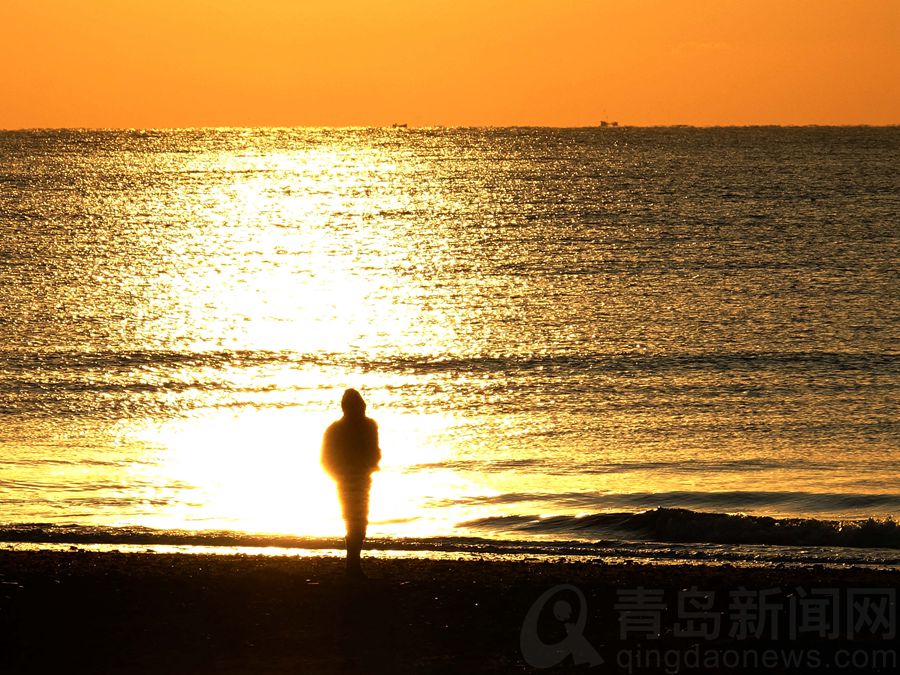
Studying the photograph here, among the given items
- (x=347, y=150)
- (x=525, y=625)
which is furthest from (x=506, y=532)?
(x=347, y=150)

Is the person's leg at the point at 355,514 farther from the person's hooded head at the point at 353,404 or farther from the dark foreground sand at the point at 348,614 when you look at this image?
the person's hooded head at the point at 353,404

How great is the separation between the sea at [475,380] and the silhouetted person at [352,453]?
12.3 feet

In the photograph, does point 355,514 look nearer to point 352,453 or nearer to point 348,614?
point 352,453

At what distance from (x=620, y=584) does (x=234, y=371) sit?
22.5 metres

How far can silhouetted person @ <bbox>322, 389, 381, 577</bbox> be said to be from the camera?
36.3ft

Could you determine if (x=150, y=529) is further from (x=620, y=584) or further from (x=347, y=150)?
(x=347, y=150)

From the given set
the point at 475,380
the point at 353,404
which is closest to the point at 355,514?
the point at 353,404

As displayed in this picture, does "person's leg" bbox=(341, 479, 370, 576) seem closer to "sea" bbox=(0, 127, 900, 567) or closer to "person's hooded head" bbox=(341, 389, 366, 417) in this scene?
"person's hooded head" bbox=(341, 389, 366, 417)

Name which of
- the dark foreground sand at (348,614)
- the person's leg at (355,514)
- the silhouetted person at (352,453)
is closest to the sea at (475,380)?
the dark foreground sand at (348,614)

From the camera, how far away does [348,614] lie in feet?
34.3

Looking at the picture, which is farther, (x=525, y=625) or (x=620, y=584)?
(x=620, y=584)

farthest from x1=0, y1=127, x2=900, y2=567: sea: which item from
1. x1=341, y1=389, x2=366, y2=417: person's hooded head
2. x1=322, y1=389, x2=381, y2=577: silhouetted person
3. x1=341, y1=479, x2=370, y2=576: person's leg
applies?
x1=341, y1=389, x2=366, y2=417: person's hooded head

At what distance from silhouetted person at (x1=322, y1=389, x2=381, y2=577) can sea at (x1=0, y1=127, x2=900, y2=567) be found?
12.3ft

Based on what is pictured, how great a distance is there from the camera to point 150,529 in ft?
52.7
